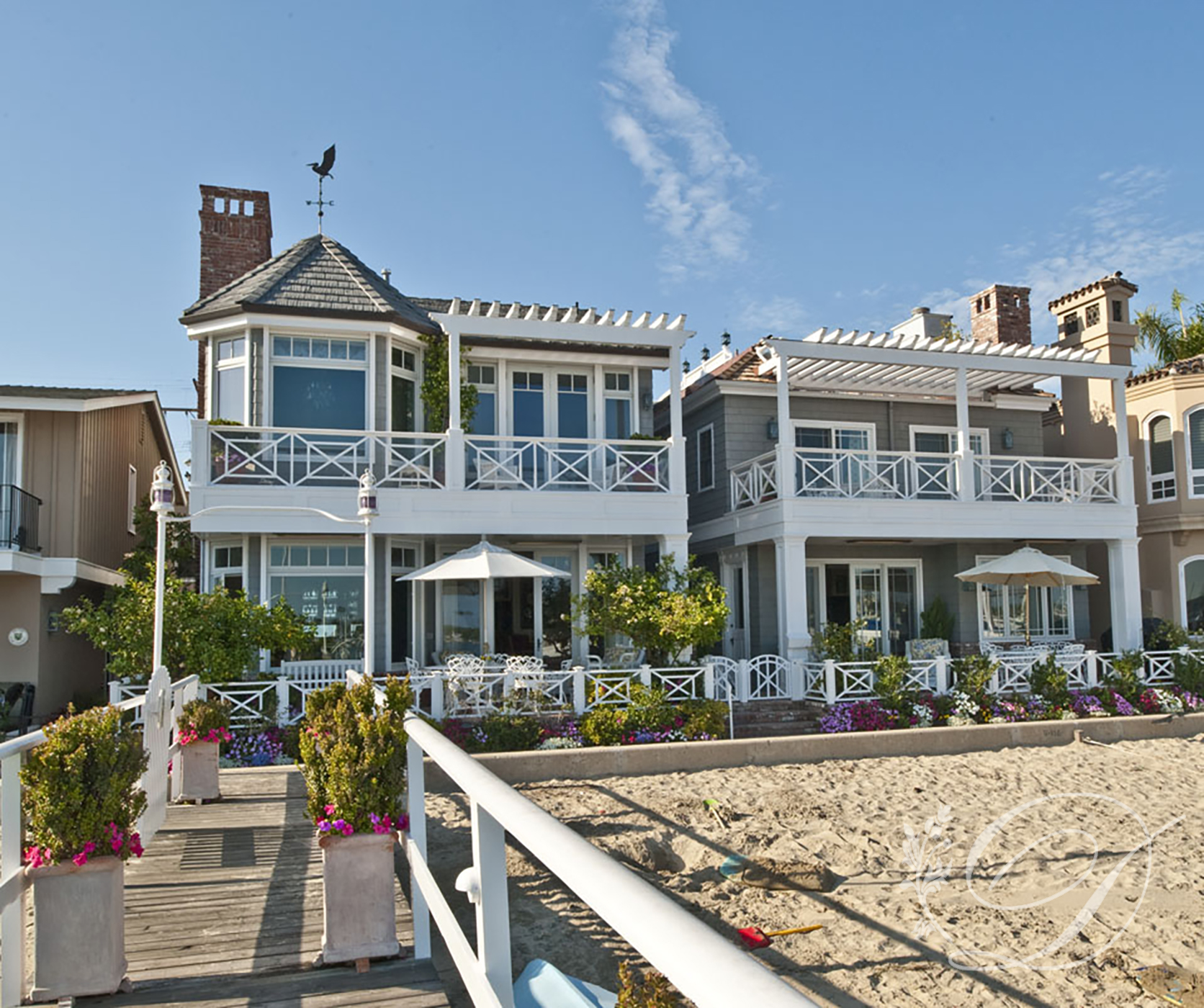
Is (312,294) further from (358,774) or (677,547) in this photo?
(358,774)

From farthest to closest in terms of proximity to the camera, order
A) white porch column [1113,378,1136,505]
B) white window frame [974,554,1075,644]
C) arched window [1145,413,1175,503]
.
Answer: arched window [1145,413,1175,503] → white window frame [974,554,1075,644] → white porch column [1113,378,1136,505]

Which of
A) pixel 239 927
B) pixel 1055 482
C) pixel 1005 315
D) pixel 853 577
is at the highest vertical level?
pixel 1005 315

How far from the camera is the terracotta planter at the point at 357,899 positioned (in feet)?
13.3

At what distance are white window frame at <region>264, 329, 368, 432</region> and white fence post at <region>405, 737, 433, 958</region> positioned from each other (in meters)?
12.3

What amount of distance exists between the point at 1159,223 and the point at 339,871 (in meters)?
22.7

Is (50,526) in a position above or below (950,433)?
below

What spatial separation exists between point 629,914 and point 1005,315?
82.4 feet

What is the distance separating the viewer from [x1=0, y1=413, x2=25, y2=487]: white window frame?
1587cm

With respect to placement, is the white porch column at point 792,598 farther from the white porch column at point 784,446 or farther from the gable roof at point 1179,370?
the gable roof at point 1179,370

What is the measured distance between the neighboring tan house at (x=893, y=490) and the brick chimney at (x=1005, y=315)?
8.61ft

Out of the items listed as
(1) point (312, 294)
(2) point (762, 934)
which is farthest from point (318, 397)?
(2) point (762, 934)

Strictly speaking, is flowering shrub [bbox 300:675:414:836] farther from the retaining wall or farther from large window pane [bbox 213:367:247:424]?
large window pane [bbox 213:367:247:424]

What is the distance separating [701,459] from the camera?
21141 mm
